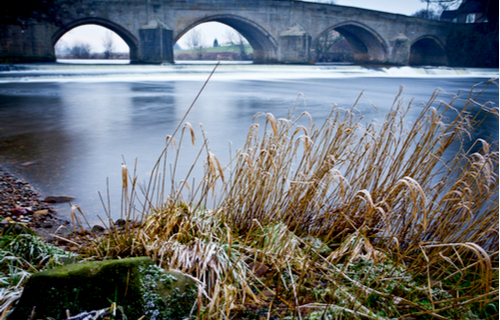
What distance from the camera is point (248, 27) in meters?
25.8

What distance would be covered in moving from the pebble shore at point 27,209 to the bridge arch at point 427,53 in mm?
36035

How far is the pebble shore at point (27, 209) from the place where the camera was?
2.15 meters

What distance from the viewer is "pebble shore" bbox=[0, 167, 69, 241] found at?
2.15 m

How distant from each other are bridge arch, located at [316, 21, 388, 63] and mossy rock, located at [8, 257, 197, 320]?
94.6ft

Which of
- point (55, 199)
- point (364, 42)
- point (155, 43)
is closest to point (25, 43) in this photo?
point (155, 43)

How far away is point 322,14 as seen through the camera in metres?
26.4

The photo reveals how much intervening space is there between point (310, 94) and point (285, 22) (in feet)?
54.0

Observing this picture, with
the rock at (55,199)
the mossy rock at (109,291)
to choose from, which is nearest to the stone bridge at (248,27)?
the rock at (55,199)

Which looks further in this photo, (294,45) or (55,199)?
(294,45)

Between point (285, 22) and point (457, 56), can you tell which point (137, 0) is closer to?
point (285, 22)

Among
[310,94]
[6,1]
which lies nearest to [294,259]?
[310,94]

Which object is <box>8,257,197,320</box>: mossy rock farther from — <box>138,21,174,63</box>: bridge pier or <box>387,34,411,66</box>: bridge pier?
<box>387,34,411,66</box>: bridge pier

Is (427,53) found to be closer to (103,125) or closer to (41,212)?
(103,125)

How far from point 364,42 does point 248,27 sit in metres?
10.9
